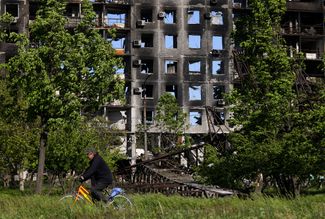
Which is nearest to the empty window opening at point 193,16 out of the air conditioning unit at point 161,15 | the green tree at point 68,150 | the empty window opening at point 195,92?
the air conditioning unit at point 161,15

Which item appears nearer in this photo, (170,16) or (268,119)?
(268,119)

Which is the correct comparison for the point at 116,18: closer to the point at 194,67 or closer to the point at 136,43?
the point at 136,43

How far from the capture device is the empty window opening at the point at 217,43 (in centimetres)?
6600

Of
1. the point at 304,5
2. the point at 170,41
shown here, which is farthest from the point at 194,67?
the point at 304,5

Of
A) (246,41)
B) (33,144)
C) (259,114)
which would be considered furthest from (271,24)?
(33,144)

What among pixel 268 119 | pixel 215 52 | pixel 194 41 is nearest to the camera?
pixel 268 119

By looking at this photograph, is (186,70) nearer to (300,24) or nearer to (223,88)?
(223,88)

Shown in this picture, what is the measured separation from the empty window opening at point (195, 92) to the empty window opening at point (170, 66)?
252 centimetres

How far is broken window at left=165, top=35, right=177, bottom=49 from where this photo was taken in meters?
64.8

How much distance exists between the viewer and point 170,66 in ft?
211

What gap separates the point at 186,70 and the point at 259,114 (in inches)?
1517

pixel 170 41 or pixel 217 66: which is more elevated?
pixel 170 41

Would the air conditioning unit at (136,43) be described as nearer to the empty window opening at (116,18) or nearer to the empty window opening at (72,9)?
the empty window opening at (116,18)

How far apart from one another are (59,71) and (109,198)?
9.87 meters
